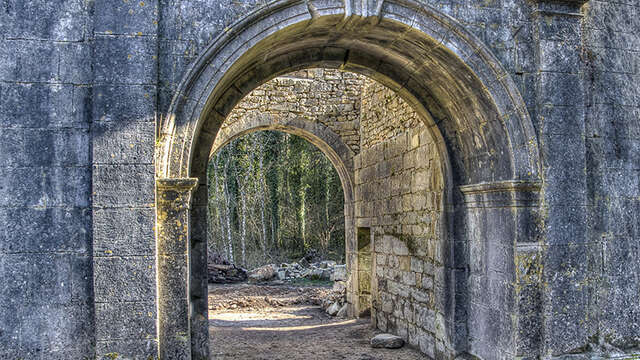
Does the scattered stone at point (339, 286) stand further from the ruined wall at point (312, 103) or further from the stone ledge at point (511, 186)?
the stone ledge at point (511, 186)

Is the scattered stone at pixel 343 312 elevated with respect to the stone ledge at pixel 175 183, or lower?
lower

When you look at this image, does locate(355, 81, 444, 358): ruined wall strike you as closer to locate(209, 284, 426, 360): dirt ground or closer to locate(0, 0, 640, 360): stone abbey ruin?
locate(0, 0, 640, 360): stone abbey ruin

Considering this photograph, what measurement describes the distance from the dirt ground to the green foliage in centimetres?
554

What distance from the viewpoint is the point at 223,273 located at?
14414 millimetres

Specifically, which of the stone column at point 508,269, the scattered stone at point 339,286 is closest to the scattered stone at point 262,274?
the scattered stone at point 339,286

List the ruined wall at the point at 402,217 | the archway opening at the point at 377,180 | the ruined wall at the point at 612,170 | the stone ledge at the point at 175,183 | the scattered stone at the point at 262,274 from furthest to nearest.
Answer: the scattered stone at the point at 262,274 → the archway opening at the point at 377,180 → the ruined wall at the point at 402,217 → the ruined wall at the point at 612,170 → the stone ledge at the point at 175,183

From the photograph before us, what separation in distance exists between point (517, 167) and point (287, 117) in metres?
6.48

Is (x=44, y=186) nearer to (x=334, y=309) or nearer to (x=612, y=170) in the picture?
(x=612, y=170)

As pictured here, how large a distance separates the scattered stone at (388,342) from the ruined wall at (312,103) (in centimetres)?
411

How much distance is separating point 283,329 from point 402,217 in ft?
10.2

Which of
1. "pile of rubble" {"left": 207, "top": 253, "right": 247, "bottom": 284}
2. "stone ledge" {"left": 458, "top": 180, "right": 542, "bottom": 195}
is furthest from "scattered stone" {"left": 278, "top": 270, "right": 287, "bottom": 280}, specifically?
"stone ledge" {"left": 458, "top": 180, "right": 542, "bottom": 195}

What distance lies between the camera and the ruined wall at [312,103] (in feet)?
33.1

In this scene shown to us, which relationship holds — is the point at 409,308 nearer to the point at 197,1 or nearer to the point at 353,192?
the point at 353,192

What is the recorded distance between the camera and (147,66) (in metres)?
3.65
